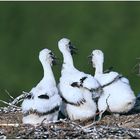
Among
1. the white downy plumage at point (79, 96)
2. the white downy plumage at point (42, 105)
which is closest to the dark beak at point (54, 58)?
the white downy plumage at point (79, 96)

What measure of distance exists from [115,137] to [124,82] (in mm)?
1535

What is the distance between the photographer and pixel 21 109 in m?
12.5

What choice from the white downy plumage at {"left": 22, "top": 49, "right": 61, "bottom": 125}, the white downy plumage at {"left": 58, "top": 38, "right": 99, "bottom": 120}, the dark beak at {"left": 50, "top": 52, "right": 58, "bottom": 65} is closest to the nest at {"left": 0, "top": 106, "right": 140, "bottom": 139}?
A: the white downy plumage at {"left": 22, "top": 49, "right": 61, "bottom": 125}

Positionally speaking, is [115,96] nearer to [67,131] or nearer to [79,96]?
[79,96]

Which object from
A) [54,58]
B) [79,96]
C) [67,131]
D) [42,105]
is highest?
[54,58]

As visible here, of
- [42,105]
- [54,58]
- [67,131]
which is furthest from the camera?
[54,58]

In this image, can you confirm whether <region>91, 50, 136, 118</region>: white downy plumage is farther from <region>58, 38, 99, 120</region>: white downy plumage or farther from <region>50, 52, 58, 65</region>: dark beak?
<region>50, 52, 58, 65</region>: dark beak

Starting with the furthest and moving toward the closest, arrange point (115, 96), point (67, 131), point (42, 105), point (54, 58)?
1. point (54, 58)
2. point (115, 96)
3. point (42, 105)
4. point (67, 131)

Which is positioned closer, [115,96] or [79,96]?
[79,96]

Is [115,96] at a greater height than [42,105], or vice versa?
[115,96]

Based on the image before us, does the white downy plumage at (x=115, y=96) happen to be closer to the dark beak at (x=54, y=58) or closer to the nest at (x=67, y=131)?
the nest at (x=67, y=131)

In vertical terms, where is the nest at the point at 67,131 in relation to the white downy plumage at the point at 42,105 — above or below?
below

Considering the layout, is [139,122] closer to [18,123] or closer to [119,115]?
[119,115]

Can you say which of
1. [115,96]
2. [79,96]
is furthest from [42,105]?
[115,96]
